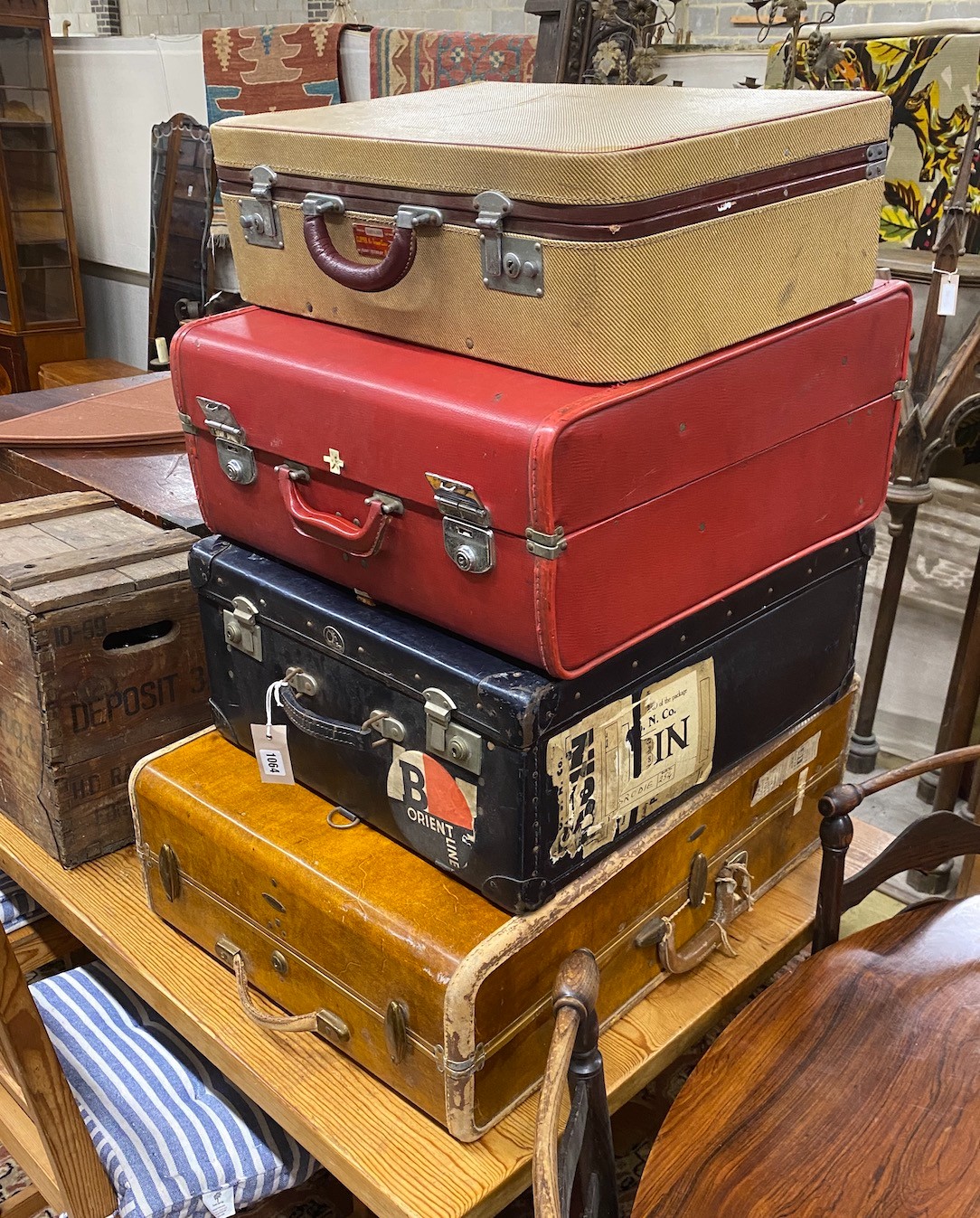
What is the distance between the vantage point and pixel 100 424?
204 cm

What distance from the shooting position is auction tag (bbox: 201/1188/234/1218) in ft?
4.14

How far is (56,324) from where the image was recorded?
16.9 feet

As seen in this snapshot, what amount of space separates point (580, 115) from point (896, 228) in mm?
1633

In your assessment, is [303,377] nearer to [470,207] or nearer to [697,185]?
[470,207]

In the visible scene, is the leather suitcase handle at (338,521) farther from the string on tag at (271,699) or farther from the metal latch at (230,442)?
the string on tag at (271,699)

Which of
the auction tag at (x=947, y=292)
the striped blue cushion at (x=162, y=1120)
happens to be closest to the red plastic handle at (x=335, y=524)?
the striped blue cushion at (x=162, y=1120)

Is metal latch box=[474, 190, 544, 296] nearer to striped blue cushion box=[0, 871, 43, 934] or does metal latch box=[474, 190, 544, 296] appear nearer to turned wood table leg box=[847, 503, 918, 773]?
striped blue cushion box=[0, 871, 43, 934]

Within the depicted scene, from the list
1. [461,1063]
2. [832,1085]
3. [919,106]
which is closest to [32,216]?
[919,106]

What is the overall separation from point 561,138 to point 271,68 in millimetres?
3150

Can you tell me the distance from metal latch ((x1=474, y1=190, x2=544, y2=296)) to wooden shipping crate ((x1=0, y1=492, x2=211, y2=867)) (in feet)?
2.28

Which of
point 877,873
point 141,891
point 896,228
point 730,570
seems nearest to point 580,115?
point 730,570

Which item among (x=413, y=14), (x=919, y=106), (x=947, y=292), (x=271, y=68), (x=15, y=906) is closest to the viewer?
(x=15, y=906)

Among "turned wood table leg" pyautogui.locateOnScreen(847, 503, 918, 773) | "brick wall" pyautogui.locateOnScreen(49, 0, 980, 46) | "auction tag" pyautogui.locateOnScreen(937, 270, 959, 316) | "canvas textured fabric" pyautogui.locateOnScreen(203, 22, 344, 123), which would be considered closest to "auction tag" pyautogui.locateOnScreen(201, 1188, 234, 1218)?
"turned wood table leg" pyautogui.locateOnScreen(847, 503, 918, 773)

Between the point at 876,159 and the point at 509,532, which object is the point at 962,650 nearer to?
the point at 876,159
